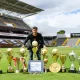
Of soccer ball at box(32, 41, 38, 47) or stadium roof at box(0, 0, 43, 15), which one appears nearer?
soccer ball at box(32, 41, 38, 47)

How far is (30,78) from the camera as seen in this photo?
666cm

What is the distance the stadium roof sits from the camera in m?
53.7

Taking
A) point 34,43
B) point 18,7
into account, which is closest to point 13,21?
point 18,7

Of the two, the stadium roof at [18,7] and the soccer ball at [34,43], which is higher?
the stadium roof at [18,7]

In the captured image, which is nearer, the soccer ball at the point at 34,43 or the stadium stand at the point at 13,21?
the soccer ball at the point at 34,43

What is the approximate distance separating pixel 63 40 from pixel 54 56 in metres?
58.6

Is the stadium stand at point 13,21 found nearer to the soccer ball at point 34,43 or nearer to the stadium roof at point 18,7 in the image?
the stadium roof at point 18,7

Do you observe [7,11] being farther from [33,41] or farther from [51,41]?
[33,41]

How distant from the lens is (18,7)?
2296 inches

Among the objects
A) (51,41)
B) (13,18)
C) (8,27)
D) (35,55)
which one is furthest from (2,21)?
(35,55)

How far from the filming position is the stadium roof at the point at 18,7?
176 feet

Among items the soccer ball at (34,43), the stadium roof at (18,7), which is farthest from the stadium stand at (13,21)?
the soccer ball at (34,43)

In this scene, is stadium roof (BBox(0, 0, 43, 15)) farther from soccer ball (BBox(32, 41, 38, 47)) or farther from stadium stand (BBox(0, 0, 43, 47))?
soccer ball (BBox(32, 41, 38, 47))

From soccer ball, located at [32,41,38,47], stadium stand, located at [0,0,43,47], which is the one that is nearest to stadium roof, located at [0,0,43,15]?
stadium stand, located at [0,0,43,47]
